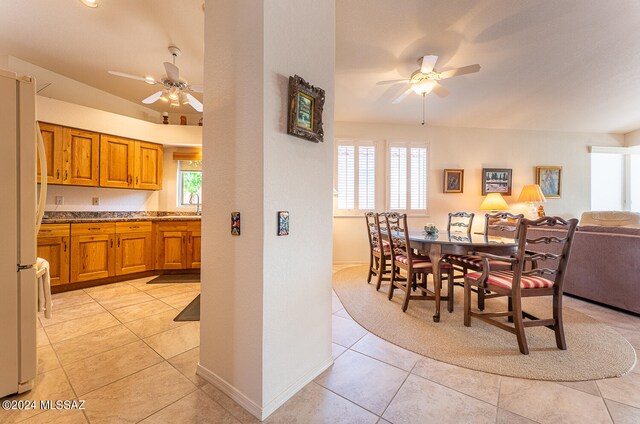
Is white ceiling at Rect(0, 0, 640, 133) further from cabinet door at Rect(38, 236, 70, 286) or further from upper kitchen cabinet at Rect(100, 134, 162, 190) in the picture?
cabinet door at Rect(38, 236, 70, 286)

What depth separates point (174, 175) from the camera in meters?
4.66

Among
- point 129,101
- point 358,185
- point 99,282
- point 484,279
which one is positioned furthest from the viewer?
point 358,185

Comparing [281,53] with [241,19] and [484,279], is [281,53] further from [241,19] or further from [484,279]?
[484,279]

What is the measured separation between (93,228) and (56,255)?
1.55 feet

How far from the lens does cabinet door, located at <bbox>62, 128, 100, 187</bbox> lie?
3412mm

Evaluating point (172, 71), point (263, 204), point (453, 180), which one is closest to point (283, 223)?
point (263, 204)

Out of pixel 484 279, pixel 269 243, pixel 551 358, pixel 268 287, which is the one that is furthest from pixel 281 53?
pixel 551 358

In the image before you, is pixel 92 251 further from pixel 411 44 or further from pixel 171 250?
pixel 411 44

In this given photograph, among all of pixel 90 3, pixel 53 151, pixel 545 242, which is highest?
pixel 90 3

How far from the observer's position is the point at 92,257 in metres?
3.46

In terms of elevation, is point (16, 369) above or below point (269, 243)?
below

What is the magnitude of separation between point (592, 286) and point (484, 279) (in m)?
1.84

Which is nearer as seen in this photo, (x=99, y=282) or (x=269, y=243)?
(x=269, y=243)

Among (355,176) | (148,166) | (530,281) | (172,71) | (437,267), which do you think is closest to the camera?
(530,281)
